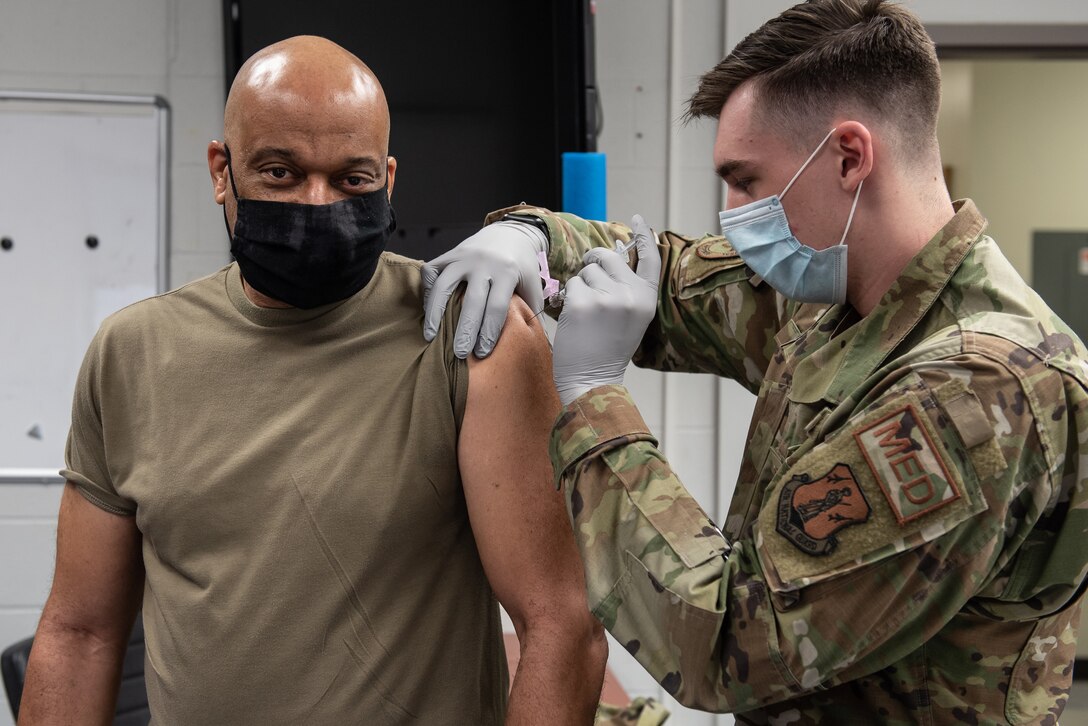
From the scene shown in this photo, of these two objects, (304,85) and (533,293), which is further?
(533,293)

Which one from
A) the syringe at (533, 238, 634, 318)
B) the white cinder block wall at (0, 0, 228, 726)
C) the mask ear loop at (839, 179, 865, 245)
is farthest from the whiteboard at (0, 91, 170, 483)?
the mask ear loop at (839, 179, 865, 245)

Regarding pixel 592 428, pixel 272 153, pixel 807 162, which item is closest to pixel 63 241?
pixel 272 153

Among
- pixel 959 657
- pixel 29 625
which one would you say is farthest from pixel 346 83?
pixel 29 625

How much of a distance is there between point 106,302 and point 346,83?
1.91 metres

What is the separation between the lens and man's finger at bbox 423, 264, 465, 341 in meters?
1.19

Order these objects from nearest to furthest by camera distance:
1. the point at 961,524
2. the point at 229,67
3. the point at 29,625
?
the point at 961,524 < the point at 229,67 < the point at 29,625

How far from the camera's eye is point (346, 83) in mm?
1113

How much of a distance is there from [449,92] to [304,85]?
1.32m

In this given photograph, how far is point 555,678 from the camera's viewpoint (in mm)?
1097

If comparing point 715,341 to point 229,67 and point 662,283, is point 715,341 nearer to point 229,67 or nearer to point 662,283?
point 662,283

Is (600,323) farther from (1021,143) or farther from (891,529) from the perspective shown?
(1021,143)

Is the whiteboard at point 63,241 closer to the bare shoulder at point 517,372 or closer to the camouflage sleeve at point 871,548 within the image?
the bare shoulder at point 517,372

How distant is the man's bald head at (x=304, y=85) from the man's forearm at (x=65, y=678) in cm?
65

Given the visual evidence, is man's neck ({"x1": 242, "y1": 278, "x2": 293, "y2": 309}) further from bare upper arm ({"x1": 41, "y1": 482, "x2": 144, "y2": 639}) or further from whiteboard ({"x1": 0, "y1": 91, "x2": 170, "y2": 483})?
whiteboard ({"x1": 0, "y1": 91, "x2": 170, "y2": 483})
